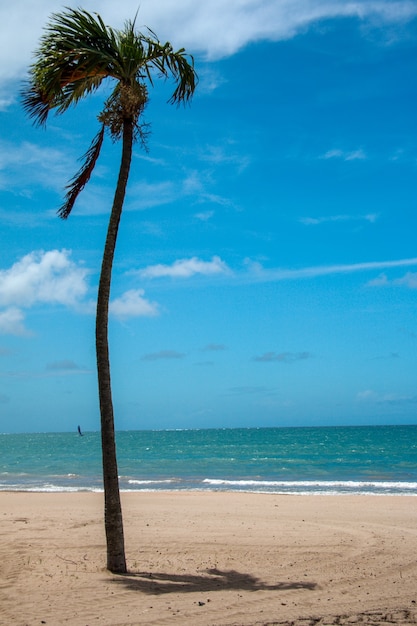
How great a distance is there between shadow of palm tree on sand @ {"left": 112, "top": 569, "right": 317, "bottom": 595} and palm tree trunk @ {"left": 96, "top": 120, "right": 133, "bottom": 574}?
0.40 m

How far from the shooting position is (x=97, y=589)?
7.44 m

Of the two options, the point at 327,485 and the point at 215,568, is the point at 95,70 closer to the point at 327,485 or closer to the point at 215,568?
the point at 215,568

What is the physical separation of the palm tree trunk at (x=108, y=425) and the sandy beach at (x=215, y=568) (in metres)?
0.40

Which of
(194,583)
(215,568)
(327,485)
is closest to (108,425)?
(194,583)

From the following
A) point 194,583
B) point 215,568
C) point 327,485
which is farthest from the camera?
point 327,485

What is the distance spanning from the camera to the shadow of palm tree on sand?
24.8 ft

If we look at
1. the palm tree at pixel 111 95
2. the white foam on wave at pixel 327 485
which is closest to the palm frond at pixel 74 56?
the palm tree at pixel 111 95

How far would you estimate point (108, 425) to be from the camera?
318 inches

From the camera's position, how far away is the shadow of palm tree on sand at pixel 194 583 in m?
7.57

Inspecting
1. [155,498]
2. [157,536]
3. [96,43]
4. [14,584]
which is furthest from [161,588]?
[155,498]

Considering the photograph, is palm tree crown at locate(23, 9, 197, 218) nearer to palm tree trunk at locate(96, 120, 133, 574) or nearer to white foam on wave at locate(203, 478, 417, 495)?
palm tree trunk at locate(96, 120, 133, 574)

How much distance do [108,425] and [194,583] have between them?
2387mm

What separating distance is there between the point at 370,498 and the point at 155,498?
22.5 ft

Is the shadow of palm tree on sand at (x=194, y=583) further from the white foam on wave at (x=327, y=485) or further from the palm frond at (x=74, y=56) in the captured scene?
the white foam on wave at (x=327, y=485)
